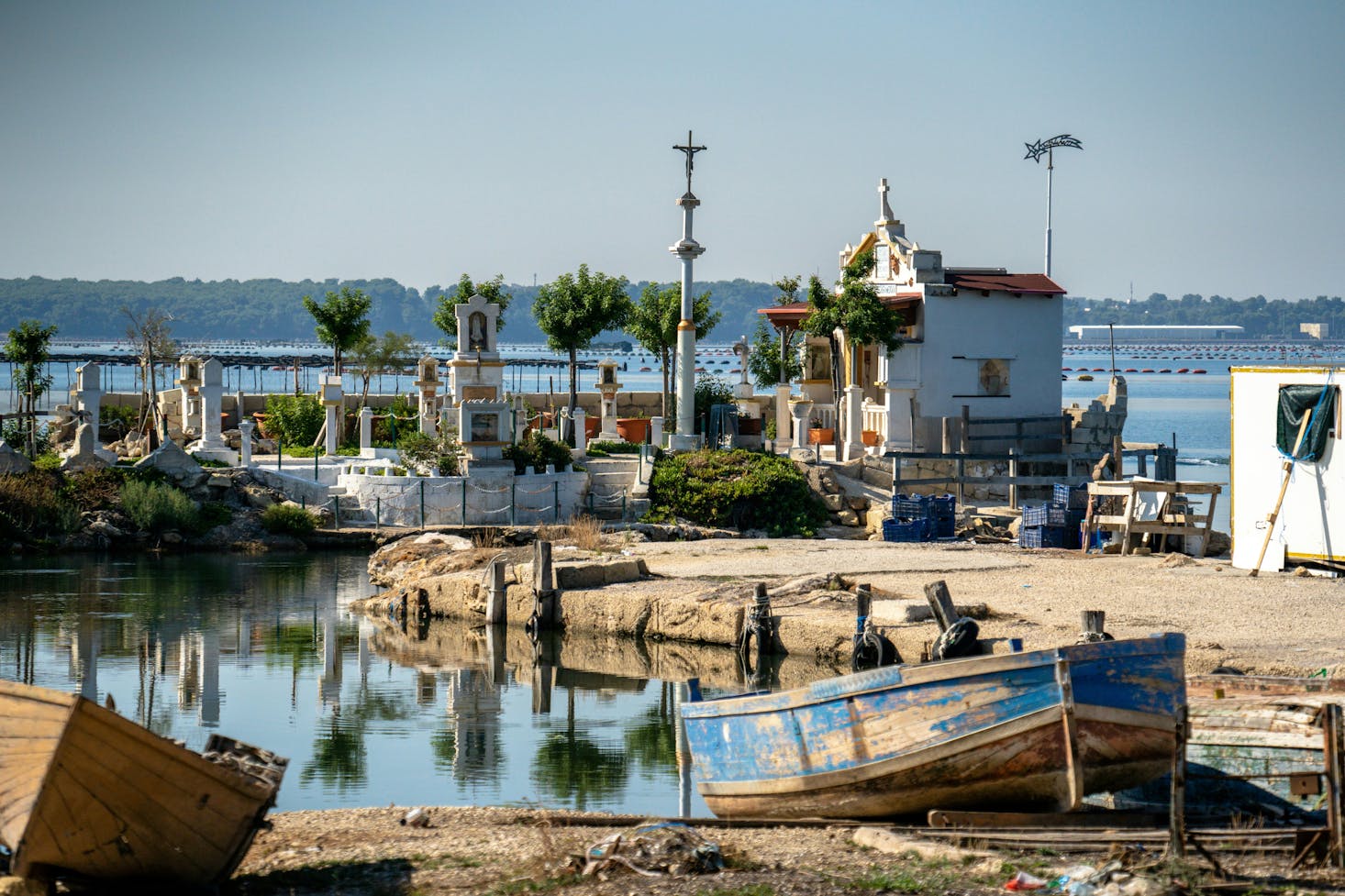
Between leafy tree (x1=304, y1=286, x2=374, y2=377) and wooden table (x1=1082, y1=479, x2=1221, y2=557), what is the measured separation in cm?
2459

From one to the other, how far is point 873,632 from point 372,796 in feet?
18.0

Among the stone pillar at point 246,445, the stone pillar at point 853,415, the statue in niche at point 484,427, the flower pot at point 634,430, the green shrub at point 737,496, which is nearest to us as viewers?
the statue in niche at point 484,427

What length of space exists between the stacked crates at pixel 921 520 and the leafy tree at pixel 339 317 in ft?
64.3

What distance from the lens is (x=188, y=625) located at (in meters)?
24.5

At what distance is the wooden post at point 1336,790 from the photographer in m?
10.4

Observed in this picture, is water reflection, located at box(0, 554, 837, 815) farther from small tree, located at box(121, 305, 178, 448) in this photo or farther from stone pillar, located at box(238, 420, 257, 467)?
small tree, located at box(121, 305, 178, 448)

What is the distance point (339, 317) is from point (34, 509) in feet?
50.9

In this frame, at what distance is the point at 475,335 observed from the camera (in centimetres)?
3666

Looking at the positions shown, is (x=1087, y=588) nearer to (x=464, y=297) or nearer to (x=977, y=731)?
(x=977, y=731)

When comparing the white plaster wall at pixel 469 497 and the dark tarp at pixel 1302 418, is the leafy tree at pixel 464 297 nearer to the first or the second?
the white plaster wall at pixel 469 497

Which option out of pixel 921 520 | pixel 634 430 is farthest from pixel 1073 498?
pixel 634 430

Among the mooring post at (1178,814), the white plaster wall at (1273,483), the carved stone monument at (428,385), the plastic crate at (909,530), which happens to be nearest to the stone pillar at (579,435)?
the carved stone monument at (428,385)

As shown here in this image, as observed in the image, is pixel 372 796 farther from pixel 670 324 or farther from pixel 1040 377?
pixel 670 324

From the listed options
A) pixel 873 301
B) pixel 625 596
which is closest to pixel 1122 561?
pixel 625 596
